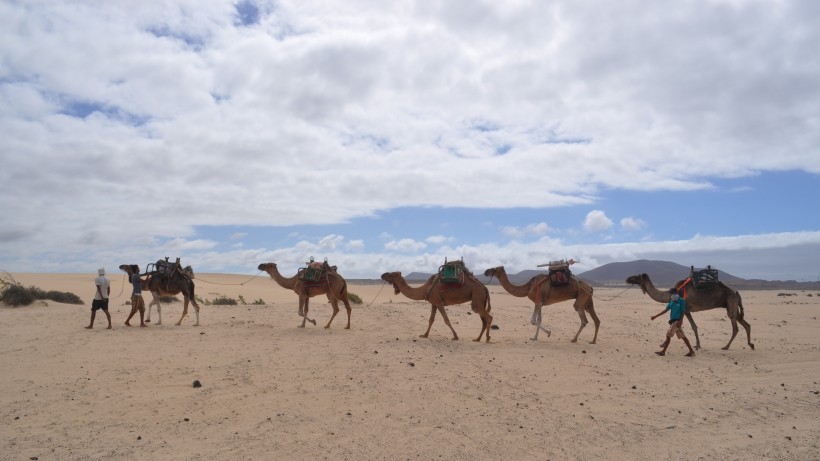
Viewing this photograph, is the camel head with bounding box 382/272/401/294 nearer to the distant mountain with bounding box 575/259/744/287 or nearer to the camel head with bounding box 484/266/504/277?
the camel head with bounding box 484/266/504/277

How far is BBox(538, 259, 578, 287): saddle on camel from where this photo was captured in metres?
17.8

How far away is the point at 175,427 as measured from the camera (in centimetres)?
885

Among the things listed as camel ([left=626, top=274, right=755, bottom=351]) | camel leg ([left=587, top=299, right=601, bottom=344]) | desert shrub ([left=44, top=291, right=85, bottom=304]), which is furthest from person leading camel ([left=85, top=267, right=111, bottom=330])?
camel ([left=626, top=274, right=755, bottom=351])

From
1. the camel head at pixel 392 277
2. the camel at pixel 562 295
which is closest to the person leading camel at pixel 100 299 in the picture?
the camel head at pixel 392 277

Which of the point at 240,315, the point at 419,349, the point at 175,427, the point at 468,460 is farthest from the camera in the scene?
the point at 240,315

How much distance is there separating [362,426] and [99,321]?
1282cm

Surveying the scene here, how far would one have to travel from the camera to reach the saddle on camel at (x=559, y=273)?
701 inches

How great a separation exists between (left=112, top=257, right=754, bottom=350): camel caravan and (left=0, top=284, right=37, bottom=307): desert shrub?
240 inches

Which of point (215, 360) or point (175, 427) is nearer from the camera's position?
point (175, 427)

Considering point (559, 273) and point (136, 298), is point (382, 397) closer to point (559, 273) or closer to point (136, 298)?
point (559, 273)

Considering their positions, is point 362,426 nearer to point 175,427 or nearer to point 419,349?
point 175,427

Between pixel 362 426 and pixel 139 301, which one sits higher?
pixel 139 301

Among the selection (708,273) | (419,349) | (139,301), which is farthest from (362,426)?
(708,273)

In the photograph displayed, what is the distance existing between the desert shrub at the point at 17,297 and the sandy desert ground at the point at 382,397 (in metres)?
5.12
